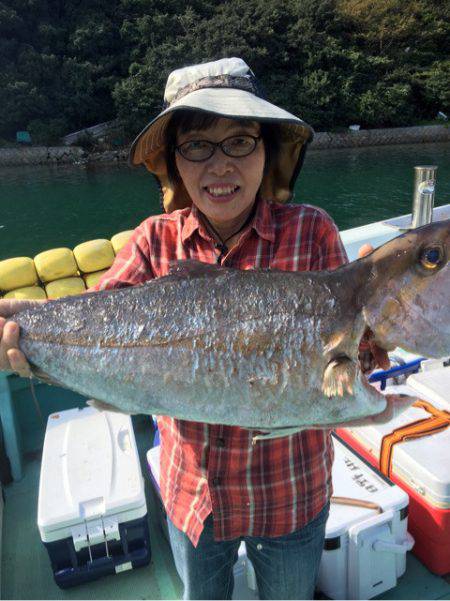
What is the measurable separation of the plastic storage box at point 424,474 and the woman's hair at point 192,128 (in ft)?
5.43

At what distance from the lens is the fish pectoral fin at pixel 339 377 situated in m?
1.62

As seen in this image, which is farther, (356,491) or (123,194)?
(123,194)

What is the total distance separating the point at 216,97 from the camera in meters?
1.87

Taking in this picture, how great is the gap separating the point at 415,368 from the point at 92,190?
95.1 ft

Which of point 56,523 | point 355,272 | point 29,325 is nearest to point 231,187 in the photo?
point 355,272

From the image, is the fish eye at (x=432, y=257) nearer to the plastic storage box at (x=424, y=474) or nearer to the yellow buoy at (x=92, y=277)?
the plastic storage box at (x=424, y=474)

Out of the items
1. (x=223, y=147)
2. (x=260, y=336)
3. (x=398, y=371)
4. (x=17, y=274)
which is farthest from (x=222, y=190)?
(x=17, y=274)

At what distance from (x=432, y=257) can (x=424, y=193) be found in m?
4.75

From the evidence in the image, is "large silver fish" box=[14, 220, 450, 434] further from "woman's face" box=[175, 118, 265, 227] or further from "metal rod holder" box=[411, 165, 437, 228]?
"metal rod holder" box=[411, 165, 437, 228]

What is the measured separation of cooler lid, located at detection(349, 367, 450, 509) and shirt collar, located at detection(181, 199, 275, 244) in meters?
1.40

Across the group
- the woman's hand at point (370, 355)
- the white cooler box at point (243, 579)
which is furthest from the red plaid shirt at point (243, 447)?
the white cooler box at point (243, 579)

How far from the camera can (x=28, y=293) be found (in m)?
5.05

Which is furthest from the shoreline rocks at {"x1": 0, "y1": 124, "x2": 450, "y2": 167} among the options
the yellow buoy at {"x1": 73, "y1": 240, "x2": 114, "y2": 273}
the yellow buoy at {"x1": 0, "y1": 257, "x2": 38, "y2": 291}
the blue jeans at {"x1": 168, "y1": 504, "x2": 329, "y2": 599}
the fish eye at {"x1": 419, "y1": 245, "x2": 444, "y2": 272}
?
the fish eye at {"x1": 419, "y1": 245, "x2": 444, "y2": 272}

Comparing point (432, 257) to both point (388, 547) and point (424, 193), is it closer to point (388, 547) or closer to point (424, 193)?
point (388, 547)
